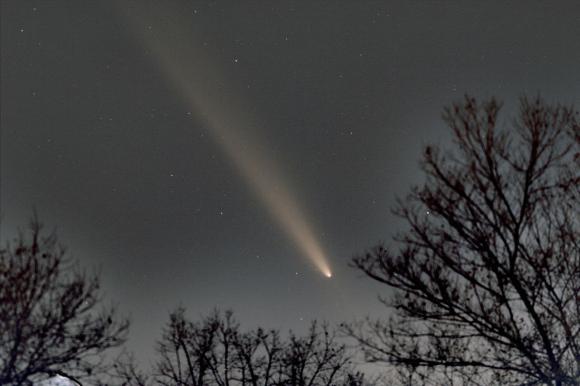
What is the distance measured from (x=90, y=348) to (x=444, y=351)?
299 inches

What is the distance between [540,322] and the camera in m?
7.58

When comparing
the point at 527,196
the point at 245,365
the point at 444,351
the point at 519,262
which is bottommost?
the point at 444,351

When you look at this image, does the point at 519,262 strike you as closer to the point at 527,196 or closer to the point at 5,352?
the point at 527,196

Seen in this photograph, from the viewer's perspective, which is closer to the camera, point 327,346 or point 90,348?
point 90,348

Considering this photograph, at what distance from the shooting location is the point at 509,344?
7703mm

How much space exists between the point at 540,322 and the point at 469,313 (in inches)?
39.5

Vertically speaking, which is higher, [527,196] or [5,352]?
[527,196]

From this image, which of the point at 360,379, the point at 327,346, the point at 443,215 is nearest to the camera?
the point at 443,215

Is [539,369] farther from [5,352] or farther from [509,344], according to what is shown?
[5,352]

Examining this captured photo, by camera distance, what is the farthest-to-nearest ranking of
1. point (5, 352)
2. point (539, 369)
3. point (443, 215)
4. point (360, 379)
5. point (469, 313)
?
point (360, 379), point (5, 352), point (443, 215), point (469, 313), point (539, 369)

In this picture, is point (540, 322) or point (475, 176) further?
point (475, 176)

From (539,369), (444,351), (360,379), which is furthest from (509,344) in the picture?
(360,379)

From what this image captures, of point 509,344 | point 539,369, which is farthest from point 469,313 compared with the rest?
point 539,369

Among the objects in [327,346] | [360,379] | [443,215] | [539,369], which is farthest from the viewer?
[327,346]
